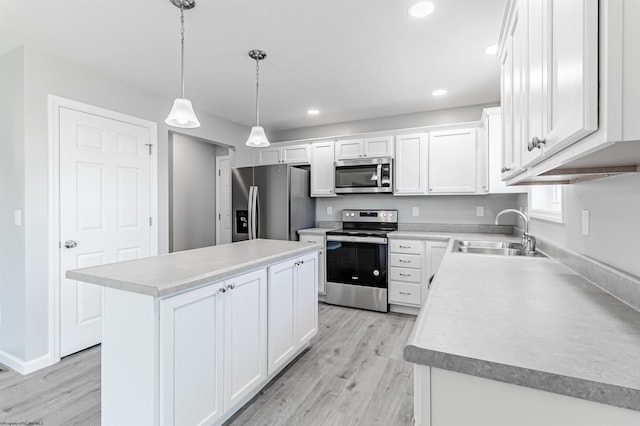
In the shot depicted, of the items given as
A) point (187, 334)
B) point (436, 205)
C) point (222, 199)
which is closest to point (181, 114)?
point (187, 334)

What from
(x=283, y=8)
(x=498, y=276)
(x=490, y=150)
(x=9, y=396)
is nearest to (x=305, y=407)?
(x=498, y=276)

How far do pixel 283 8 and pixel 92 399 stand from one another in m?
2.87

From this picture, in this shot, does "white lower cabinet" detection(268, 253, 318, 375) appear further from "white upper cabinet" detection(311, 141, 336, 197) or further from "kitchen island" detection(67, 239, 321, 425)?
"white upper cabinet" detection(311, 141, 336, 197)

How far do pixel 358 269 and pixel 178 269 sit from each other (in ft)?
8.23

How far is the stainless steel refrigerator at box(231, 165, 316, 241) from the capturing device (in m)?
4.04

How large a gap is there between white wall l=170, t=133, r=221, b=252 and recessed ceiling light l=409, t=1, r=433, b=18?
386cm

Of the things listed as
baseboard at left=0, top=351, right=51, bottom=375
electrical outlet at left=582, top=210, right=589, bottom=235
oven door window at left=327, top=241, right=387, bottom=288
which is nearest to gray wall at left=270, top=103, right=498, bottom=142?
oven door window at left=327, top=241, right=387, bottom=288

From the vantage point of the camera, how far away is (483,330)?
84 cm

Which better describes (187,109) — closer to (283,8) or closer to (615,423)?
(283,8)

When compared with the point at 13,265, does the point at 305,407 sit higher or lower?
lower

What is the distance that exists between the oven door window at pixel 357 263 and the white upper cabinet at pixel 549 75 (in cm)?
227

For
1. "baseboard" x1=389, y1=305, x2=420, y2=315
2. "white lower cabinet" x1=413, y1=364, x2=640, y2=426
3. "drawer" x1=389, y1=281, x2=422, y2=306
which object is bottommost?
"baseboard" x1=389, y1=305, x2=420, y2=315

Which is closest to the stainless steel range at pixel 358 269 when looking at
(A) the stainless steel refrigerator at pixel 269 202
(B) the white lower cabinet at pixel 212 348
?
(A) the stainless steel refrigerator at pixel 269 202

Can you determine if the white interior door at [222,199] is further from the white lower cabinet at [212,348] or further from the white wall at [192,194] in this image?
the white lower cabinet at [212,348]
